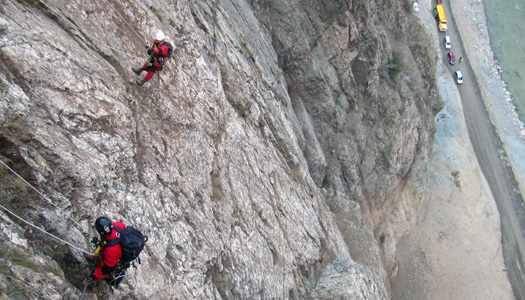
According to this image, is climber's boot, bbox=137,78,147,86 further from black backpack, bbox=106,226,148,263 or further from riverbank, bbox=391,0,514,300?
riverbank, bbox=391,0,514,300

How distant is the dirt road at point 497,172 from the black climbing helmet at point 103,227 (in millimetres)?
34568

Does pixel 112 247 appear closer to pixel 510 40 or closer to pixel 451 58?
pixel 451 58

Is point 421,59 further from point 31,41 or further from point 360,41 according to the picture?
point 31,41

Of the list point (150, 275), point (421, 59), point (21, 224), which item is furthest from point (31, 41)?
point (421, 59)

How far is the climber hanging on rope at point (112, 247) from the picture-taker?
23.1 feet

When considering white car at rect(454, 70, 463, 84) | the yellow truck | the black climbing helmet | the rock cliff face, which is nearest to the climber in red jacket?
the black climbing helmet

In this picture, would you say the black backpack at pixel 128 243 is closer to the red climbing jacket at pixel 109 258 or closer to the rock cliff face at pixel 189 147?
the red climbing jacket at pixel 109 258

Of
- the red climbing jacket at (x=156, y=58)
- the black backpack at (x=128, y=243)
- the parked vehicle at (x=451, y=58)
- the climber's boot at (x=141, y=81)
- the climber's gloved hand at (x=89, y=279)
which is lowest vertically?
the climber's gloved hand at (x=89, y=279)

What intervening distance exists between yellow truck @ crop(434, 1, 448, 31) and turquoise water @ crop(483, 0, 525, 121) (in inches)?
302

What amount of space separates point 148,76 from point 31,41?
10.0 ft

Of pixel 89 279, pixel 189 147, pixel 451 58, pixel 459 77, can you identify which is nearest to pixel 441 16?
pixel 451 58

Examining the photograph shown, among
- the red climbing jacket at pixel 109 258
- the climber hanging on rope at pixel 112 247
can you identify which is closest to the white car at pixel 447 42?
the climber hanging on rope at pixel 112 247

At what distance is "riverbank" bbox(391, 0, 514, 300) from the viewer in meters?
28.1

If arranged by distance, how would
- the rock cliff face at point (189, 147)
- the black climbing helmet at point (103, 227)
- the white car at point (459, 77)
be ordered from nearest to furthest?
the black climbing helmet at point (103, 227) → the rock cliff face at point (189, 147) → the white car at point (459, 77)
